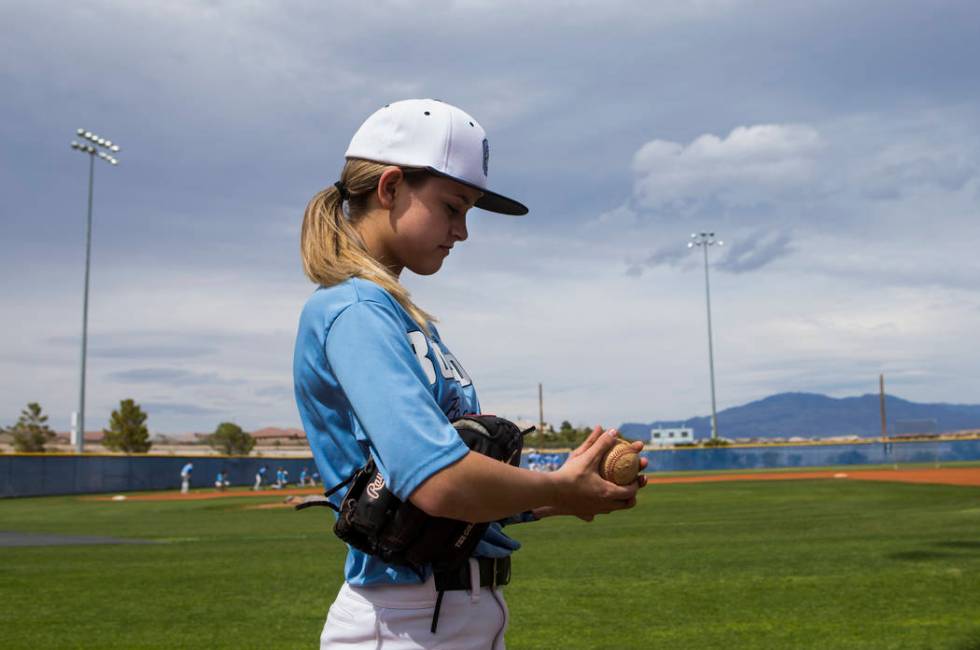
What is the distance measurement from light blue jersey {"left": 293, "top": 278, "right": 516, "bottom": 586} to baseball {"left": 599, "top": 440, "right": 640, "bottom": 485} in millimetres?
351

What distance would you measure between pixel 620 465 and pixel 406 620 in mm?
561

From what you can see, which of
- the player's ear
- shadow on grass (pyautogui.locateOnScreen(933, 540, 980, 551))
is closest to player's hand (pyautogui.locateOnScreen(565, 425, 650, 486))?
the player's ear

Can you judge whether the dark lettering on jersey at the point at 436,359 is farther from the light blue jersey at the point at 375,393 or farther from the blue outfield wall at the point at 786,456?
the blue outfield wall at the point at 786,456

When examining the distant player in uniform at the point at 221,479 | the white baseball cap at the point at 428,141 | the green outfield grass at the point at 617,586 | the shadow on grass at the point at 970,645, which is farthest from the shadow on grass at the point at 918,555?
the distant player in uniform at the point at 221,479

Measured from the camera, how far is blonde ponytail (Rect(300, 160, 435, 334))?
6.92ft

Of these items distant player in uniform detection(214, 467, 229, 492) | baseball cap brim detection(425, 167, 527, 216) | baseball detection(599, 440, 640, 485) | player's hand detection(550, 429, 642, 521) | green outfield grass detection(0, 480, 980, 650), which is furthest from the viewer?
distant player in uniform detection(214, 467, 229, 492)

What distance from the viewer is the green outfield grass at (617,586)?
7531 millimetres

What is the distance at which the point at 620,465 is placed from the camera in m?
2.05

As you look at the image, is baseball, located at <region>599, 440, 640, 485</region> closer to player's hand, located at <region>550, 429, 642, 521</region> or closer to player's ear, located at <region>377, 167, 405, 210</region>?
player's hand, located at <region>550, 429, 642, 521</region>

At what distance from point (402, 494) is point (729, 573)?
30.3ft

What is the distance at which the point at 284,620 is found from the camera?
8.44 meters

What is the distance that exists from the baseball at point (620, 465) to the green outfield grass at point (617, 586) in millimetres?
5383

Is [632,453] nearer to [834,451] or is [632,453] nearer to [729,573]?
[729,573]

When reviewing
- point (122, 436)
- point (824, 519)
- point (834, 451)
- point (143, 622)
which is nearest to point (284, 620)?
point (143, 622)
